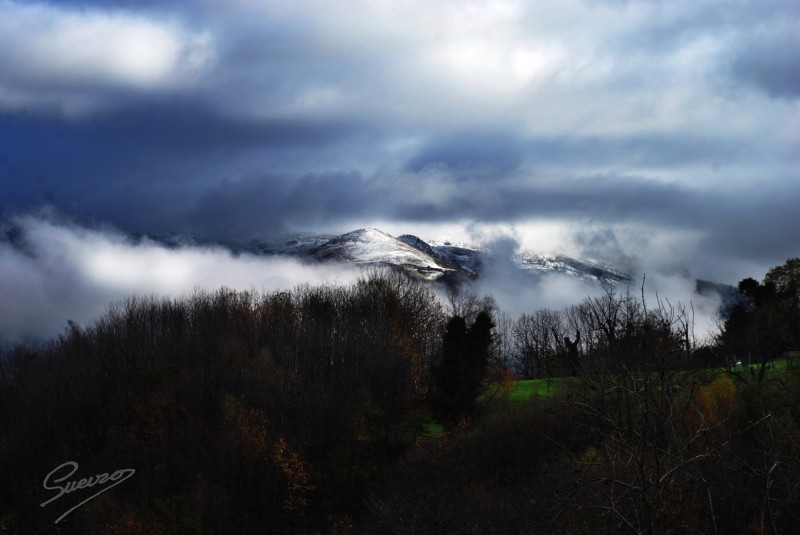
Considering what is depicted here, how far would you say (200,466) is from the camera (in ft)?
A: 210

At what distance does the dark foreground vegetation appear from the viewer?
48.2 metres

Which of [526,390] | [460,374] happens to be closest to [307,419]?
[460,374]

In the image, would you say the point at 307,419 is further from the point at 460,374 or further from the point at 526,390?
the point at 526,390

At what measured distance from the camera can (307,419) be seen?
69562 mm

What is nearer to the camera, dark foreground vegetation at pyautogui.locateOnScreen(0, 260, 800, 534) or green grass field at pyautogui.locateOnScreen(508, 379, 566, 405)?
dark foreground vegetation at pyautogui.locateOnScreen(0, 260, 800, 534)

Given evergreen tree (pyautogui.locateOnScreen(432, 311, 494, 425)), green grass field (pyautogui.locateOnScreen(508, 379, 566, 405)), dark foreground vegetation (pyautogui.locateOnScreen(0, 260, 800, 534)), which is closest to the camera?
dark foreground vegetation (pyautogui.locateOnScreen(0, 260, 800, 534))

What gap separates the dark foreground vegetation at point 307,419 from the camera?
1900 inches

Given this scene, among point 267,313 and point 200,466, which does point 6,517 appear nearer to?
point 200,466

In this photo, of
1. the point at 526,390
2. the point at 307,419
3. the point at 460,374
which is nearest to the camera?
the point at 307,419

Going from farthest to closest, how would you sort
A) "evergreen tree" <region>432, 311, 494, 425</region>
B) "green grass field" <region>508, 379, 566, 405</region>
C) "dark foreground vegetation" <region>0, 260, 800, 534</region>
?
"green grass field" <region>508, 379, 566, 405</region> < "evergreen tree" <region>432, 311, 494, 425</region> < "dark foreground vegetation" <region>0, 260, 800, 534</region>

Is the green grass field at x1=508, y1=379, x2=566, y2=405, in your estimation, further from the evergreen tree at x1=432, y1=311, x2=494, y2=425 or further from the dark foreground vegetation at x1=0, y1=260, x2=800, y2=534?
the evergreen tree at x1=432, y1=311, x2=494, y2=425

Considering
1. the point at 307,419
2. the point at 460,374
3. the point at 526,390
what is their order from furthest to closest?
1. the point at 526,390
2. the point at 460,374
3. the point at 307,419

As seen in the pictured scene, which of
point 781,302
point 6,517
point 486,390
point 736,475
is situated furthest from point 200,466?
point 781,302

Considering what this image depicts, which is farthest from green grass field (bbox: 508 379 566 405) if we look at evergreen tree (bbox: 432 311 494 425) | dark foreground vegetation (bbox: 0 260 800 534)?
evergreen tree (bbox: 432 311 494 425)
